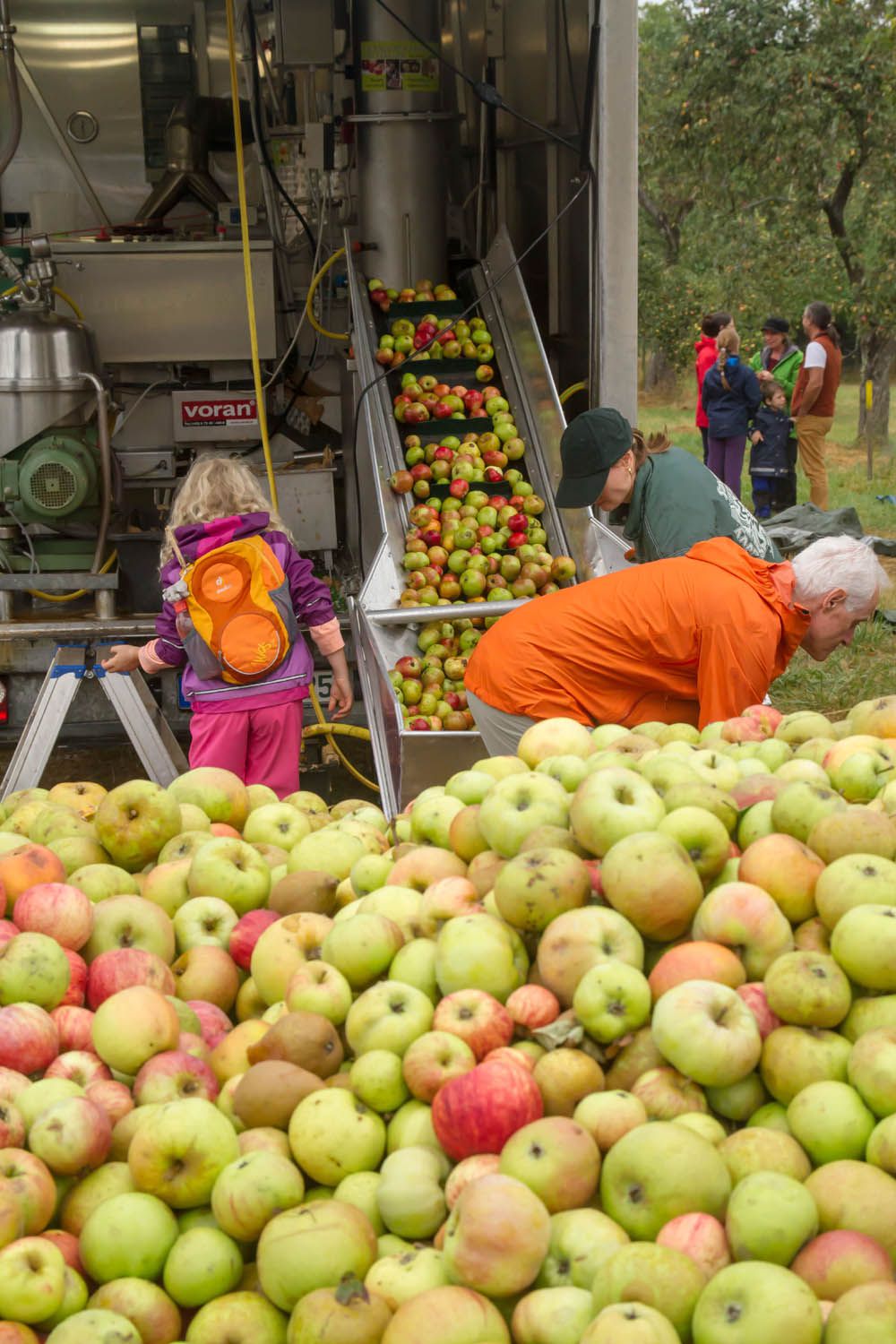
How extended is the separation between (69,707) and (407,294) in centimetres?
251

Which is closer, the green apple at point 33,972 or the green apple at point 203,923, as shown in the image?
the green apple at point 33,972

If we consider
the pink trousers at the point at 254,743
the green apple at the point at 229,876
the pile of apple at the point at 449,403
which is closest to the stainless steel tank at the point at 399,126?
the pile of apple at the point at 449,403

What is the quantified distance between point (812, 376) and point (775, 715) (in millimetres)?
8877

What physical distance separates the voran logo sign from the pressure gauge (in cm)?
154

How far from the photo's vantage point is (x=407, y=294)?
6324 millimetres

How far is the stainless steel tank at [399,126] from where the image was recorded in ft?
19.8

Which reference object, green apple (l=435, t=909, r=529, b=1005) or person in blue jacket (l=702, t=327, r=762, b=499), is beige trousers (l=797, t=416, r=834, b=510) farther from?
green apple (l=435, t=909, r=529, b=1005)

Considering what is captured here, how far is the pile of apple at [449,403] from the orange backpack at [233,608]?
1910 mm

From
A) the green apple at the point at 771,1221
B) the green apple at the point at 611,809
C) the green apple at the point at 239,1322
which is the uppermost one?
the green apple at the point at 611,809

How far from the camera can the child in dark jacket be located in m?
11.6

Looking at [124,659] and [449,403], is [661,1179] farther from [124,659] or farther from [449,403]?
[449,403]

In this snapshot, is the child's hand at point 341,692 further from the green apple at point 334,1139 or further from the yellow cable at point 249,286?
the green apple at point 334,1139

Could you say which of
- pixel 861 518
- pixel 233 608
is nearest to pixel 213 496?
pixel 233 608

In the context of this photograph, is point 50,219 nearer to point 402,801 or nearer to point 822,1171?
point 402,801
